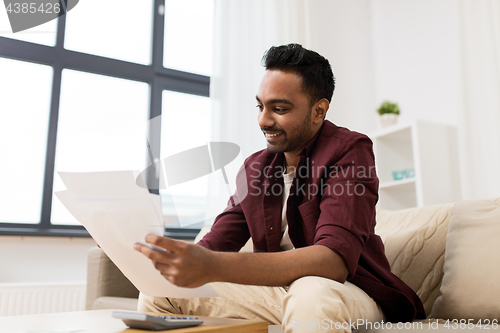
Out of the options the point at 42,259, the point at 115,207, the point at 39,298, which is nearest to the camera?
the point at 115,207

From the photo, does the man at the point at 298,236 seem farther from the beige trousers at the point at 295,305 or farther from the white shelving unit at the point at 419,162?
the white shelving unit at the point at 419,162

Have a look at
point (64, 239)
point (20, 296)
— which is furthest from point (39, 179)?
point (20, 296)

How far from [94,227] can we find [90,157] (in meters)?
0.11

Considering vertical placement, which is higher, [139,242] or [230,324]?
[139,242]

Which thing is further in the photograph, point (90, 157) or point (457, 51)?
point (457, 51)

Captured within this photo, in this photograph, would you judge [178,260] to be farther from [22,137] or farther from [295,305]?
[22,137]

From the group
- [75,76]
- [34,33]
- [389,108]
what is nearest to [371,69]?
[389,108]

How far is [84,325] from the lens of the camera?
0.72 meters

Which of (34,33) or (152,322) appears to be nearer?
(152,322)

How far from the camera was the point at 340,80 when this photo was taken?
3.43 meters

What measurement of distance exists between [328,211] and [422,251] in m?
0.48

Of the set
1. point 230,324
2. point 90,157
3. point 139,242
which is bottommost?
point 230,324

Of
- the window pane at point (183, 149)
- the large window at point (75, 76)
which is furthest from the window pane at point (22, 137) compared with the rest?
the window pane at point (183, 149)

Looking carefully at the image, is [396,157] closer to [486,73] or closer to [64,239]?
[486,73]
